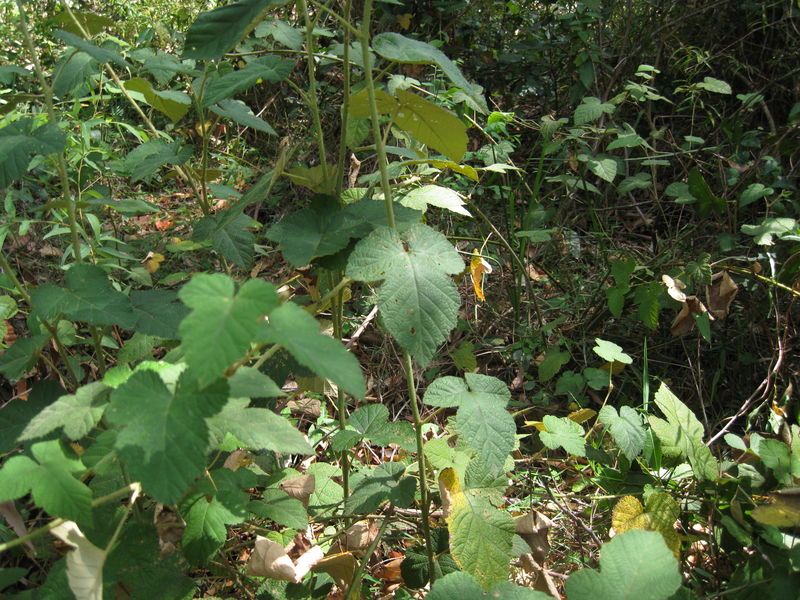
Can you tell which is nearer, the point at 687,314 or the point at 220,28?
the point at 220,28

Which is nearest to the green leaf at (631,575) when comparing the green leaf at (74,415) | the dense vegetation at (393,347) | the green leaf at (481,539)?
the dense vegetation at (393,347)

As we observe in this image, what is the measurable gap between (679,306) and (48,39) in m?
3.95

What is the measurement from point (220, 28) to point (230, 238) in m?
0.48

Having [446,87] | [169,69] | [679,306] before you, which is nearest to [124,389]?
[169,69]

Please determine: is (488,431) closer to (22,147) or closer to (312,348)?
(312,348)

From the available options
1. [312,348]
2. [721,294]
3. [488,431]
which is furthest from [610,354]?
[312,348]

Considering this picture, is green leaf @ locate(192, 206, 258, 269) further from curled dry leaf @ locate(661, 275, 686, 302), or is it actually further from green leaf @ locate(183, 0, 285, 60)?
curled dry leaf @ locate(661, 275, 686, 302)

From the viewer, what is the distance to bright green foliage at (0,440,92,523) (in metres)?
0.80

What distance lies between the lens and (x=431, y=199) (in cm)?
128

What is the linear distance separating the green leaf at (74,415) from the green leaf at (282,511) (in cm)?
41

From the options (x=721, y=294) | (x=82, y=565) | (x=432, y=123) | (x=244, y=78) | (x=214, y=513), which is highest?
(x=244, y=78)

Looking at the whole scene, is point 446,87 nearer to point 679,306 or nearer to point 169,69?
point 679,306

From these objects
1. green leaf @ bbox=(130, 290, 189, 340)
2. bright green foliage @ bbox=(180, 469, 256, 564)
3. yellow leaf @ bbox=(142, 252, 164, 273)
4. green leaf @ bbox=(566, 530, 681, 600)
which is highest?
green leaf @ bbox=(130, 290, 189, 340)

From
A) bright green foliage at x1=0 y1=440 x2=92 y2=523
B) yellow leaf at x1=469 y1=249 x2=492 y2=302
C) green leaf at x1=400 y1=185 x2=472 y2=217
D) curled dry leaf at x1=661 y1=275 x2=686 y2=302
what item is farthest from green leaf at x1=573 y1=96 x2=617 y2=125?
bright green foliage at x1=0 y1=440 x2=92 y2=523
